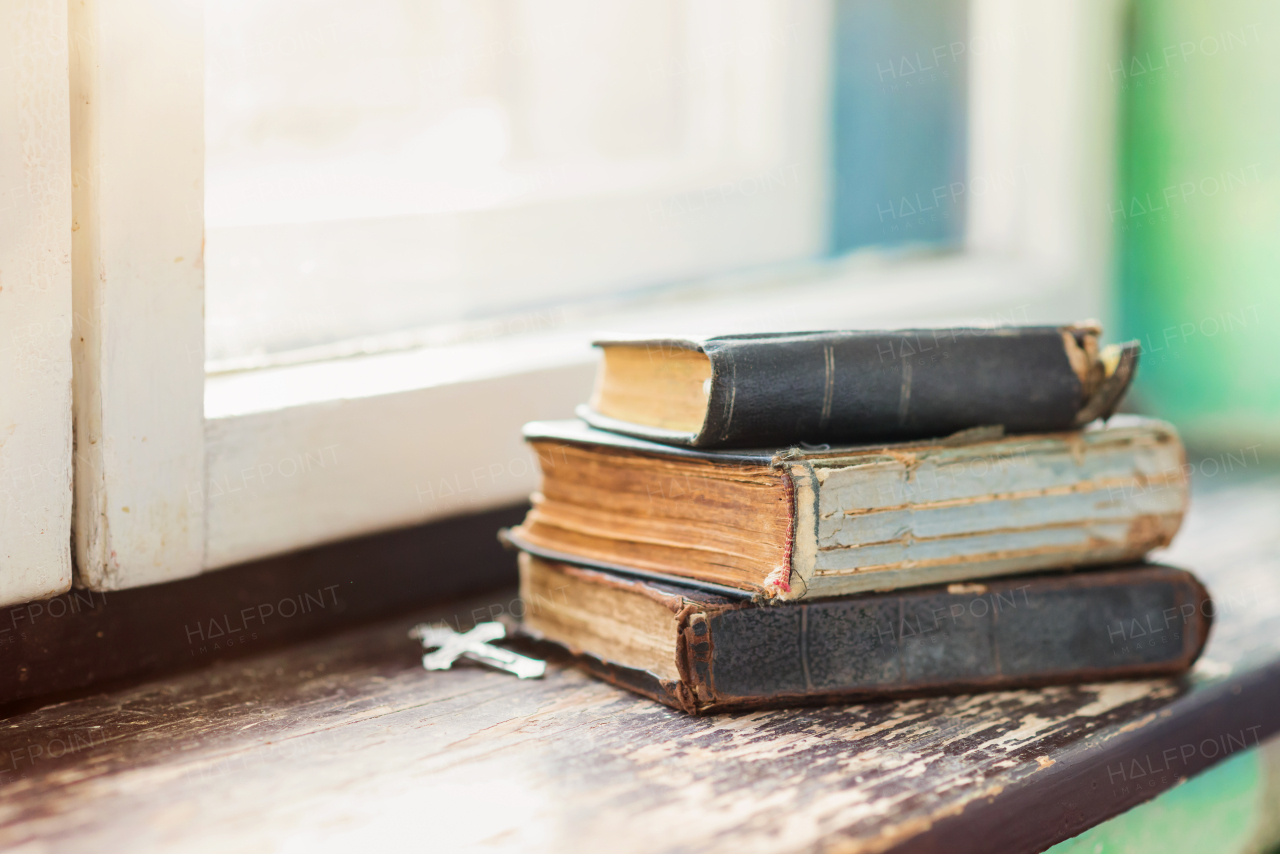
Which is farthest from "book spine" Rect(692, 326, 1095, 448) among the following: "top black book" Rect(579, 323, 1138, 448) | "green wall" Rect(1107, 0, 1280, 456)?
"green wall" Rect(1107, 0, 1280, 456)

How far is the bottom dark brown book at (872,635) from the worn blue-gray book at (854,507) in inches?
0.7

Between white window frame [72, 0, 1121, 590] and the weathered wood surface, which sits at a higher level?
white window frame [72, 0, 1121, 590]

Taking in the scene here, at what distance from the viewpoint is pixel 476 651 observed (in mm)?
773

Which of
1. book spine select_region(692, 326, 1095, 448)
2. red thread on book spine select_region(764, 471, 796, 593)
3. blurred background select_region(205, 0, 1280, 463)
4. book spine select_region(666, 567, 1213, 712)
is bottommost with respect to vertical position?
book spine select_region(666, 567, 1213, 712)

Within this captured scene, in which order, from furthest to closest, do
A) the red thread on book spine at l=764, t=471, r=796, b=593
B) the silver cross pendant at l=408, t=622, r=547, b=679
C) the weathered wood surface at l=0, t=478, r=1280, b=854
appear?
the silver cross pendant at l=408, t=622, r=547, b=679 → the red thread on book spine at l=764, t=471, r=796, b=593 → the weathered wood surface at l=0, t=478, r=1280, b=854

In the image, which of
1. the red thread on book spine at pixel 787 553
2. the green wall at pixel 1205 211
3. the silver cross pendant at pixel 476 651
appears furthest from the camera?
the green wall at pixel 1205 211

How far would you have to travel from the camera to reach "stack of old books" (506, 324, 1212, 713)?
25.6 inches

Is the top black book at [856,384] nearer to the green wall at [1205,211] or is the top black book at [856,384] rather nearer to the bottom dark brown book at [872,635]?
the bottom dark brown book at [872,635]

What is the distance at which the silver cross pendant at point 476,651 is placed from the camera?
0.75 meters

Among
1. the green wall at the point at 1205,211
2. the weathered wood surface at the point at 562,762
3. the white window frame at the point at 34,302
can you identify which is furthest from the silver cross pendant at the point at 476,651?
the green wall at the point at 1205,211

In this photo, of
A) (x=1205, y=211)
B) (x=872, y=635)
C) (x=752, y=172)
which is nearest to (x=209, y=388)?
(x=872, y=635)

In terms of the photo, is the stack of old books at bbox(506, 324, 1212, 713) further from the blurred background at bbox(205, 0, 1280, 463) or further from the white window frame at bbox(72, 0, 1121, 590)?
the blurred background at bbox(205, 0, 1280, 463)

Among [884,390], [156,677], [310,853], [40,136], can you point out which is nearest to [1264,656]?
[884,390]

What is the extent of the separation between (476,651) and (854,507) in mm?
295
